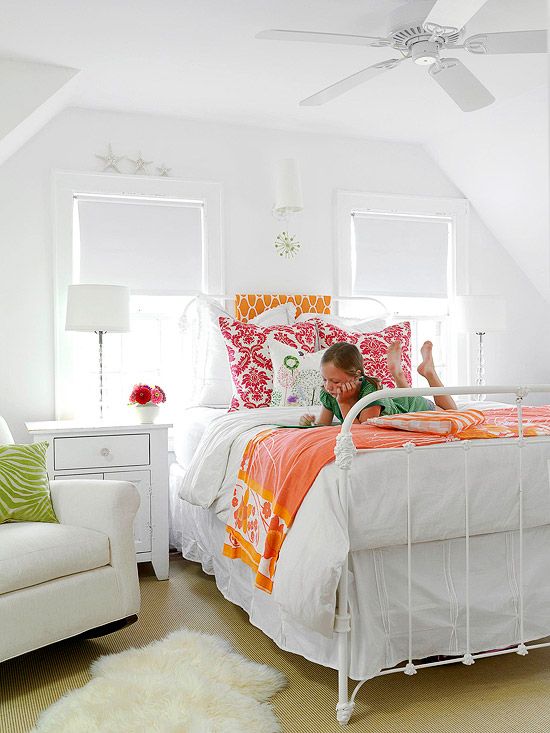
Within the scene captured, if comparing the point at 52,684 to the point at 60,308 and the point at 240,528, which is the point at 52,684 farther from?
the point at 60,308

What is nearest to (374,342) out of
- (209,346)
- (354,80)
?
(209,346)

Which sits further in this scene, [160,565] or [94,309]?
[94,309]

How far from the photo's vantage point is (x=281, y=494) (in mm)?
2184

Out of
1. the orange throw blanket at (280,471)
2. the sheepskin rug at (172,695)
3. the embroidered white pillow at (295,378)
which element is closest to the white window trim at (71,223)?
the embroidered white pillow at (295,378)

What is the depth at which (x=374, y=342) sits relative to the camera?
12.2 ft

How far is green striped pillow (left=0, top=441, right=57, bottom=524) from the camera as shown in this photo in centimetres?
251

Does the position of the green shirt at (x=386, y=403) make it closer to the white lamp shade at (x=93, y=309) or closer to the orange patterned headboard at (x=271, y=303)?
the white lamp shade at (x=93, y=309)

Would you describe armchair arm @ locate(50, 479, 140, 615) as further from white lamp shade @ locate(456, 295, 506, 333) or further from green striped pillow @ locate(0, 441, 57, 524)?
white lamp shade @ locate(456, 295, 506, 333)

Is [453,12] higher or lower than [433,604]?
higher

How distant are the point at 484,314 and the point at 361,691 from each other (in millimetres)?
2734

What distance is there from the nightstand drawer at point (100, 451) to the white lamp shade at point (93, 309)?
555 millimetres

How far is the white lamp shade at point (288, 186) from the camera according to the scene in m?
4.17

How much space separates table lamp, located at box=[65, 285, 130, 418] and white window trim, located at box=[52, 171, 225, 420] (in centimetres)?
35

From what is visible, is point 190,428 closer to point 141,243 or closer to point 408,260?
point 141,243
